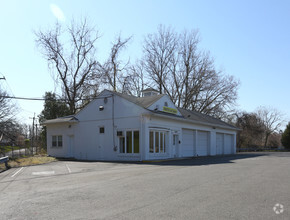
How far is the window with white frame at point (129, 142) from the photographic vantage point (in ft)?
74.4

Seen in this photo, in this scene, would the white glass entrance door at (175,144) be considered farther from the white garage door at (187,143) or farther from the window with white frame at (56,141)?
the window with white frame at (56,141)

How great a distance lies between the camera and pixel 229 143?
125 feet

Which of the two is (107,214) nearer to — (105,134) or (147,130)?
(147,130)

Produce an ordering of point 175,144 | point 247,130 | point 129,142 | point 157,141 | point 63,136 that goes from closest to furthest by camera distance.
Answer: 1. point 129,142
2. point 157,141
3. point 175,144
4. point 63,136
5. point 247,130

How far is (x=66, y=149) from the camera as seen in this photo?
27.2 meters

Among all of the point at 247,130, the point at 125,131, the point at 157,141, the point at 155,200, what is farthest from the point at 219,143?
the point at 155,200

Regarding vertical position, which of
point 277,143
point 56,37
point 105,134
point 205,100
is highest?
point 56,37

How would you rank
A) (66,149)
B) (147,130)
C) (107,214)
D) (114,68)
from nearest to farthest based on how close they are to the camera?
(107,214), (147,130), (66,149), (114,68)

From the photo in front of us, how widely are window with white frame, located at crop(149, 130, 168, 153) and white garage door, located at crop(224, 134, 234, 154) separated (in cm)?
1496

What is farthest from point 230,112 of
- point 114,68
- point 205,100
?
point 114,68

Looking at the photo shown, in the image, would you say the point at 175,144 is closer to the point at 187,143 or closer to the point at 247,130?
the point at 187,143

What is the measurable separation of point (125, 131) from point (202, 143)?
10.6 m

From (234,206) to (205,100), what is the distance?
1581 inches

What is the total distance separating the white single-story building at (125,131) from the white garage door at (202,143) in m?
0.40
